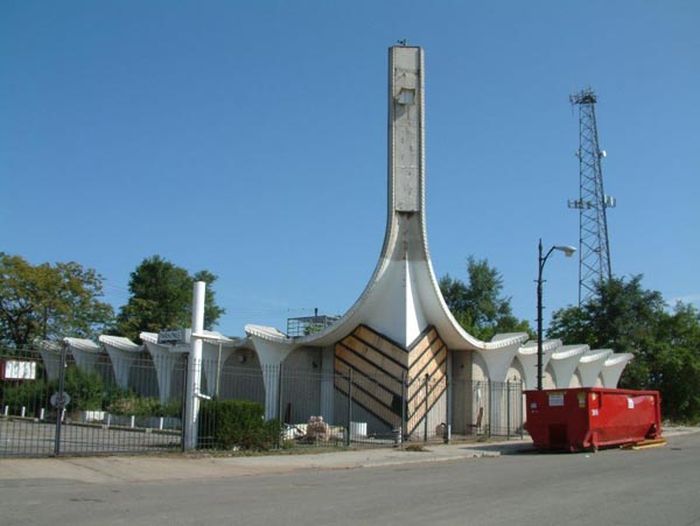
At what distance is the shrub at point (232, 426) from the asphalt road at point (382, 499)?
4062 millimetres

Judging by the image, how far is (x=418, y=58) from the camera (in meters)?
33.1

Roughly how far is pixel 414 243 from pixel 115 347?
21.8 m

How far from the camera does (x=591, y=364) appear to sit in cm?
4562

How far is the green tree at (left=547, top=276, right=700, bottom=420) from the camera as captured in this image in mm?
48625

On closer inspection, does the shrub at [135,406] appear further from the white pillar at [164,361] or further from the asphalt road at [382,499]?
the asphalt road at [382,499]

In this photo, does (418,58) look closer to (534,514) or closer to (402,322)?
(402,322)

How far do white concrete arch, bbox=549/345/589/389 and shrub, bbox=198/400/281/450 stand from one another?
77.8 feet

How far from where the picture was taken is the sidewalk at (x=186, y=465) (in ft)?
48.7

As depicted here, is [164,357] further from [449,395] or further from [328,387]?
[449,395]

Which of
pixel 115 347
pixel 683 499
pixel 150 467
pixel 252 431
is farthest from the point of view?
pixel 115 347

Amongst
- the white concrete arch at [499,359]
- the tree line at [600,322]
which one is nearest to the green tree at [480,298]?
the tree line at [600,322]

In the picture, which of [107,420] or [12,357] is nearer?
[12,357]

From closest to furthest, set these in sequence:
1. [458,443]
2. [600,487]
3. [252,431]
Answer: [600,487] → [252,431] → [458,443]

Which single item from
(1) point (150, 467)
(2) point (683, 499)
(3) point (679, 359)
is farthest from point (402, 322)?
(3) point (679, 359)
